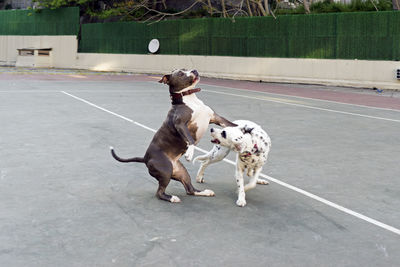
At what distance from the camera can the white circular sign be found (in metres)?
33.8

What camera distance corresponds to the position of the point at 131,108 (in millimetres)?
15562

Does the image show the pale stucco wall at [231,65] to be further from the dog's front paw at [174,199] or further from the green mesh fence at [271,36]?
the dog's front paw at [174,199]

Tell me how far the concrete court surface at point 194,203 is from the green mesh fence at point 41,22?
28.1m

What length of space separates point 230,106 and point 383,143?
22.2 feet

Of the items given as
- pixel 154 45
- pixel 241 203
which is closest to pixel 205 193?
pixel 241 203

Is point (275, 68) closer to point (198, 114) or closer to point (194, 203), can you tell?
point (198, 114)

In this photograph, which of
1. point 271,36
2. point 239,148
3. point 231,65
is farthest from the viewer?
point 231,65

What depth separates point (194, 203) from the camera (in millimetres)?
6203

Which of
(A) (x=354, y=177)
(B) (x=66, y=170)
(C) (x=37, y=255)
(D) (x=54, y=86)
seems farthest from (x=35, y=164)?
(D) (x=54, y=86)

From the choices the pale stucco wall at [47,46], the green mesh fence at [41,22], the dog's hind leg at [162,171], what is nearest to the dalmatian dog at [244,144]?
the dog's hind leg at [162,171]

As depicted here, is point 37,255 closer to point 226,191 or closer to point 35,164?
Result: point 226,191

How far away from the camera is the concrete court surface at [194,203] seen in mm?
4699

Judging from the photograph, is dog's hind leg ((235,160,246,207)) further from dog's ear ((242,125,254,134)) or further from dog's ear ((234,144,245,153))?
dog's ear ((242,125,254,134))

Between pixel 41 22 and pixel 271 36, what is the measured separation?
20.6m
